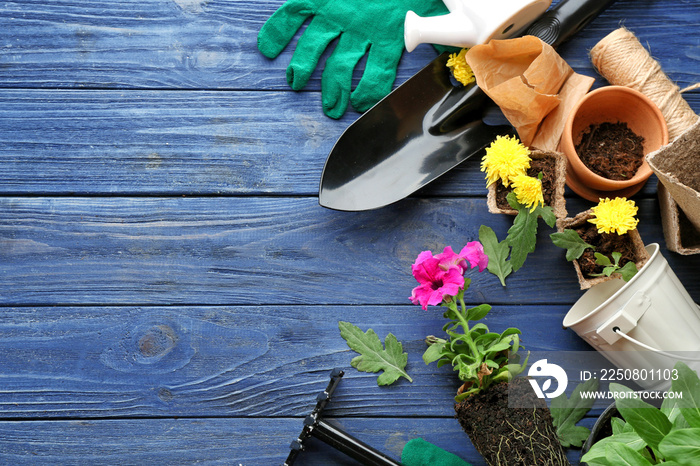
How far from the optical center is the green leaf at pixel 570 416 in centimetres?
79

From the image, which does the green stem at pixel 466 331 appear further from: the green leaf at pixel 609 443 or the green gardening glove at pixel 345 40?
the green gardening glove at pixel 345 40

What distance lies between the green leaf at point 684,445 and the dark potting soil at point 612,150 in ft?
1.46

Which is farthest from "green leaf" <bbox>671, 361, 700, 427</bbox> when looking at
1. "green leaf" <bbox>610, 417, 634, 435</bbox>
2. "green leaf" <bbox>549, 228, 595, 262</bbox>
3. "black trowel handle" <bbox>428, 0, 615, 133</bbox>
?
"black trowel handle" <bbox>428, 0, 615, 133</bbox>

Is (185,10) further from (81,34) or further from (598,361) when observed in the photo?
(598,361)

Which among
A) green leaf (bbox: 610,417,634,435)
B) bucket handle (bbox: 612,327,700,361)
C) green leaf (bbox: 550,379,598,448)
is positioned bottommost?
green leaf (bbox: 550,379,598,448)

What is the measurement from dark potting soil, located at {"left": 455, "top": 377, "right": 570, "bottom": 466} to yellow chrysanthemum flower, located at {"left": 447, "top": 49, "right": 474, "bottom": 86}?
1.60 ft

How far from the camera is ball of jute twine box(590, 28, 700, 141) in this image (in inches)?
31.9

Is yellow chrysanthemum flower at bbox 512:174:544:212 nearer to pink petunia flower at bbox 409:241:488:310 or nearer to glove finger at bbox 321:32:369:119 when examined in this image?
pink petunia flower at bbox 409:241:488:310

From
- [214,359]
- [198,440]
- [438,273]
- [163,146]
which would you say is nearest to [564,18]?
[438,273]

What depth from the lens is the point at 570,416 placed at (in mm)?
797

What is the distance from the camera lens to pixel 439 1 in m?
0.88

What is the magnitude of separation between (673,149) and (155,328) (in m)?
0.84

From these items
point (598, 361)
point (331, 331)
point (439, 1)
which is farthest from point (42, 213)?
point (598, 361)

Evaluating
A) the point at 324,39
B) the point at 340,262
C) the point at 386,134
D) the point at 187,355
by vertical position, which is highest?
the point at 324,39
